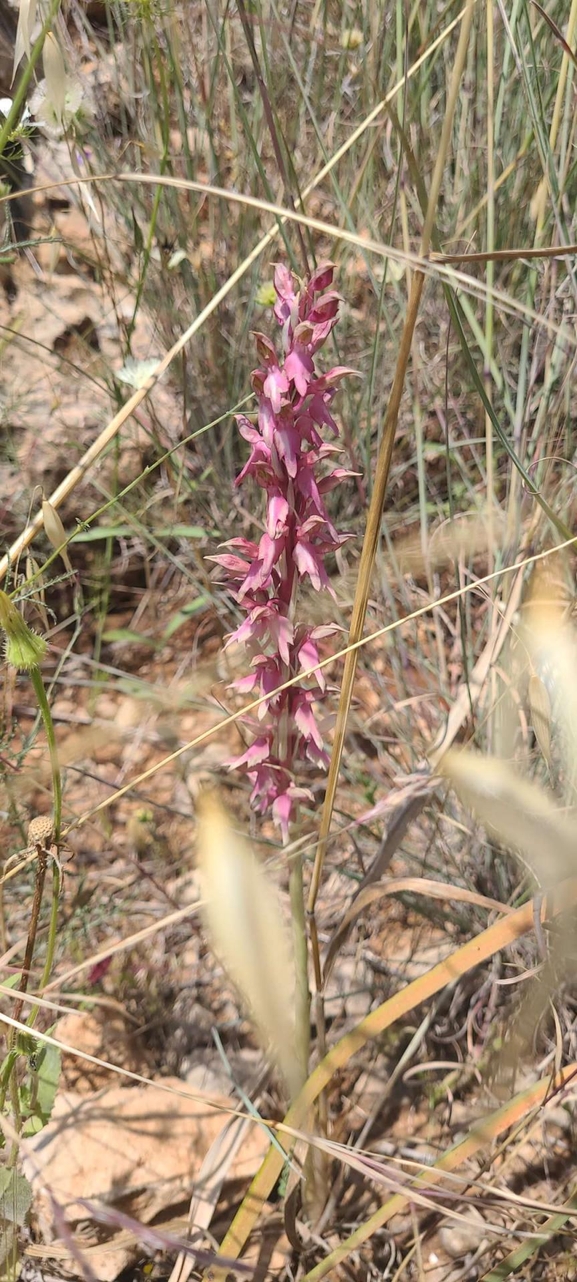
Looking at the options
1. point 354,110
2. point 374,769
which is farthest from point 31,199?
point 374,769

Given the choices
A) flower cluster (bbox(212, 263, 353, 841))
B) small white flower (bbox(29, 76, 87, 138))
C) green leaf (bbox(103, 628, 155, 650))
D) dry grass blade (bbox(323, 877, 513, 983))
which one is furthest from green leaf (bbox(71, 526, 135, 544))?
A: dry grass blade (bbox(323, 877, 513, 983))

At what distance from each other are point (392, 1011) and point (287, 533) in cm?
42

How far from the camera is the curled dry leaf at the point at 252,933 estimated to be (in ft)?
2.27

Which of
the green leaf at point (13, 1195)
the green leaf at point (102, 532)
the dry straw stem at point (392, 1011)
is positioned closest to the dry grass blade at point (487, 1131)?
the dry straw stem at point (392, 1011)

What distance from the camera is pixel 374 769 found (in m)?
1.32

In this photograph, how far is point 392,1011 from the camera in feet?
2.46

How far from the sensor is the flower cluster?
650 millimetres

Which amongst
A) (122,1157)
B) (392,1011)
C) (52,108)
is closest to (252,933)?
(392,1011)

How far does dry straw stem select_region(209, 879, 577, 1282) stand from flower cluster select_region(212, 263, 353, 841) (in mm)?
182

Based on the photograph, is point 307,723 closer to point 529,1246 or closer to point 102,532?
point 529,1246

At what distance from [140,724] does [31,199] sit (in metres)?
1.15

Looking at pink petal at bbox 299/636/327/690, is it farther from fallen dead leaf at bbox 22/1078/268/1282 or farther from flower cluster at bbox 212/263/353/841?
fallen dead leaf at bbox 22/1078/268/1282

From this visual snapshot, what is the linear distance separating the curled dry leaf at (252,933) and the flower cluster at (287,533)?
74 millimetres

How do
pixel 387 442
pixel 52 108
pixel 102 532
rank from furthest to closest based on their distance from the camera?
1. pixel 102 532
2. pixel 52 108
3. pixel 387 442
